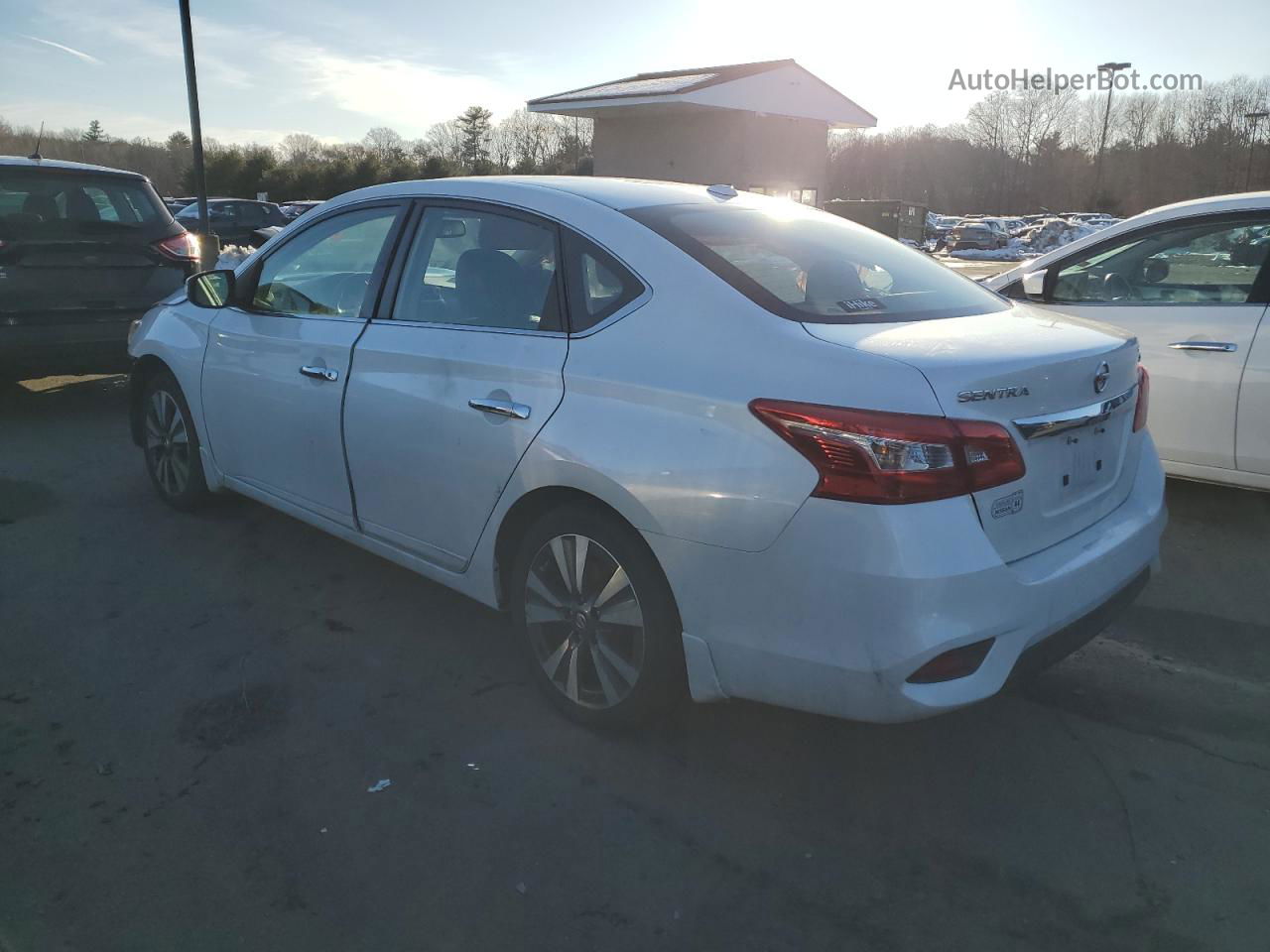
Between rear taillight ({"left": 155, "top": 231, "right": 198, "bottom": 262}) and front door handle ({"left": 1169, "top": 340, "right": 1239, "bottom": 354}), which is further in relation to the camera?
rear taillight ({"left": 155, "top": 231, "right": 198, "bottom": 262})

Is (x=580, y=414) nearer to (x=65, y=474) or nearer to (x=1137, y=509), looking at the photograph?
(x=1137, y=509)

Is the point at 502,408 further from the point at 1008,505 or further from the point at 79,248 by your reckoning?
the point at 79,248

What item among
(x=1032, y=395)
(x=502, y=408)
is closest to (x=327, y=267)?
(x=502, y=408)

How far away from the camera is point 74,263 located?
7.00 metres

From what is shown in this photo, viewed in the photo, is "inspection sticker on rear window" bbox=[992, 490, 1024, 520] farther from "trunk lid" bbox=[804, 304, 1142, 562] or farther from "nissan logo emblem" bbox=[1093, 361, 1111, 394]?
"nissan logo emblem" bbox=[1093, 361, 1111, 394]

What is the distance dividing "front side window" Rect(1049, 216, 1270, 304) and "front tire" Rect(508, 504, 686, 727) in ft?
11.9

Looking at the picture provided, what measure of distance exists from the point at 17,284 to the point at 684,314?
5980 mm

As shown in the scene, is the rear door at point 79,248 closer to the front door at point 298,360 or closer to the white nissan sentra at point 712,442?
the front door at point 298,360

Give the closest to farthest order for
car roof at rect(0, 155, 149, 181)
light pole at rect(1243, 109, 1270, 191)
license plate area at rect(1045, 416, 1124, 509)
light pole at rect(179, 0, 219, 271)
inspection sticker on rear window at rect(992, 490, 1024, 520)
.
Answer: inspection sticker on rear window at rect(992, 490, 1024, 520)
license plate area at rect(1045, 416, 1124, 509)
car roof at rect(0, 155, 149, 181)
light pole at rect(179, 0, 219, 271)
light pole at rect(1243, 109, 1270, 191)

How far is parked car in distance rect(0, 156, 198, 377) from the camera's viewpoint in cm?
676

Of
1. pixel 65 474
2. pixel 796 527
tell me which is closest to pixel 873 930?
pixel 796 527

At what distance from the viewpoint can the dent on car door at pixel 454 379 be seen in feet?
9.98

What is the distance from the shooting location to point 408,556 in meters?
3.57

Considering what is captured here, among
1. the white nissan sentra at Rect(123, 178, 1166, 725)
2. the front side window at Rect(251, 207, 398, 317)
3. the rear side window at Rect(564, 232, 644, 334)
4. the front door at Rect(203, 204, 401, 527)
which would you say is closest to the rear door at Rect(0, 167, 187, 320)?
the front door at Rect(203, 204, 401, 527)
